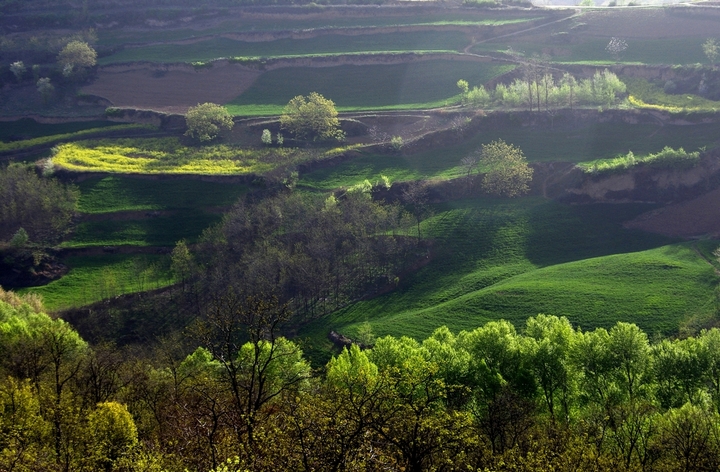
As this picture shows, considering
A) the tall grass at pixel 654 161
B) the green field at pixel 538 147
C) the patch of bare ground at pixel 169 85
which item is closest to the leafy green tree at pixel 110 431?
the green field at pixel 538 147

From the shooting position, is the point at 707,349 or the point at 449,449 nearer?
the point at 449,449

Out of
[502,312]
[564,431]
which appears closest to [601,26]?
[502,312]

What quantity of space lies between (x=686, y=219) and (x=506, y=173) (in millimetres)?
24433

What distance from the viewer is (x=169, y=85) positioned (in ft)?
479

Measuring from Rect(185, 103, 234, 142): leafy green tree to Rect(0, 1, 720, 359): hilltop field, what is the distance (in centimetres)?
208

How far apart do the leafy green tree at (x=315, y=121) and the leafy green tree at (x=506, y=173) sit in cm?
2979

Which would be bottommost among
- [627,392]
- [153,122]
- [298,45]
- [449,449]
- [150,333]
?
[150,333]

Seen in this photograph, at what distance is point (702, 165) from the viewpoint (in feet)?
314

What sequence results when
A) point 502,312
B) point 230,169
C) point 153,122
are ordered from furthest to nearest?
point 153,122, point 230,169, point 502,312

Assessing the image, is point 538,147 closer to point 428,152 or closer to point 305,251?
point 428,152

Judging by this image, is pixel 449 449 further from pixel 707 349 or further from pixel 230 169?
pixel 230 169

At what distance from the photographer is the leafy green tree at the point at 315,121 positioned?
118188mm

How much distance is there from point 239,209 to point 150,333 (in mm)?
23062

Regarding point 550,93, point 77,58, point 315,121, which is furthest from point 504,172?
point 77,58
